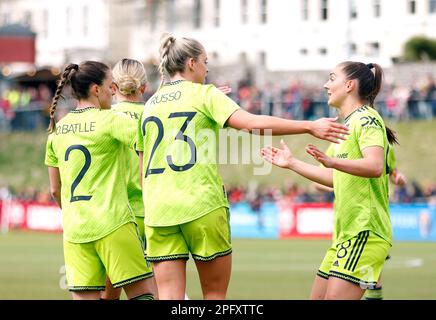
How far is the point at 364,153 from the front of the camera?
9.78 meters

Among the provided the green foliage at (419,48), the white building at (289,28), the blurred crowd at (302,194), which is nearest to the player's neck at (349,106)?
the blurred crowd at (302,194)

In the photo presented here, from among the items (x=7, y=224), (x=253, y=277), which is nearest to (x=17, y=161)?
(x=7, y=224)

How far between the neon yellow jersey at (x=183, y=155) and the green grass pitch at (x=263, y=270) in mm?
6921

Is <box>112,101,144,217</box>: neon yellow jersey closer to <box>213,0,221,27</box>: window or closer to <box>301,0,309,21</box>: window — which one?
<box>301,0,309,21</box>: window

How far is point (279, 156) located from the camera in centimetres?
961

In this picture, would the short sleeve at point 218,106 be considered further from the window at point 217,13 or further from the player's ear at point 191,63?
the window at point 217,13

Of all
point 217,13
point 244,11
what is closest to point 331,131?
point 244,11

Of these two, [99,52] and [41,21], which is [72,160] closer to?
[99,52]

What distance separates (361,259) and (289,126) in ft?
4.09

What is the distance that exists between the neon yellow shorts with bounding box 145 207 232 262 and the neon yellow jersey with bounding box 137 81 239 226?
0.06 m

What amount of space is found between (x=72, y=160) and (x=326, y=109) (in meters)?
33.1

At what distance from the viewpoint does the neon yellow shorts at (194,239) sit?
9812 mm

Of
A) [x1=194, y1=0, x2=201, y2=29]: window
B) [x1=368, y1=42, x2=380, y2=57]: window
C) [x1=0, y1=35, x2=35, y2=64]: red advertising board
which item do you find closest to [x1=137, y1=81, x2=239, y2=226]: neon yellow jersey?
[x1=368, y1=42, x2=380, y2=57]: window

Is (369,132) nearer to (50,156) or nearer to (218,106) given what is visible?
(218,106)
